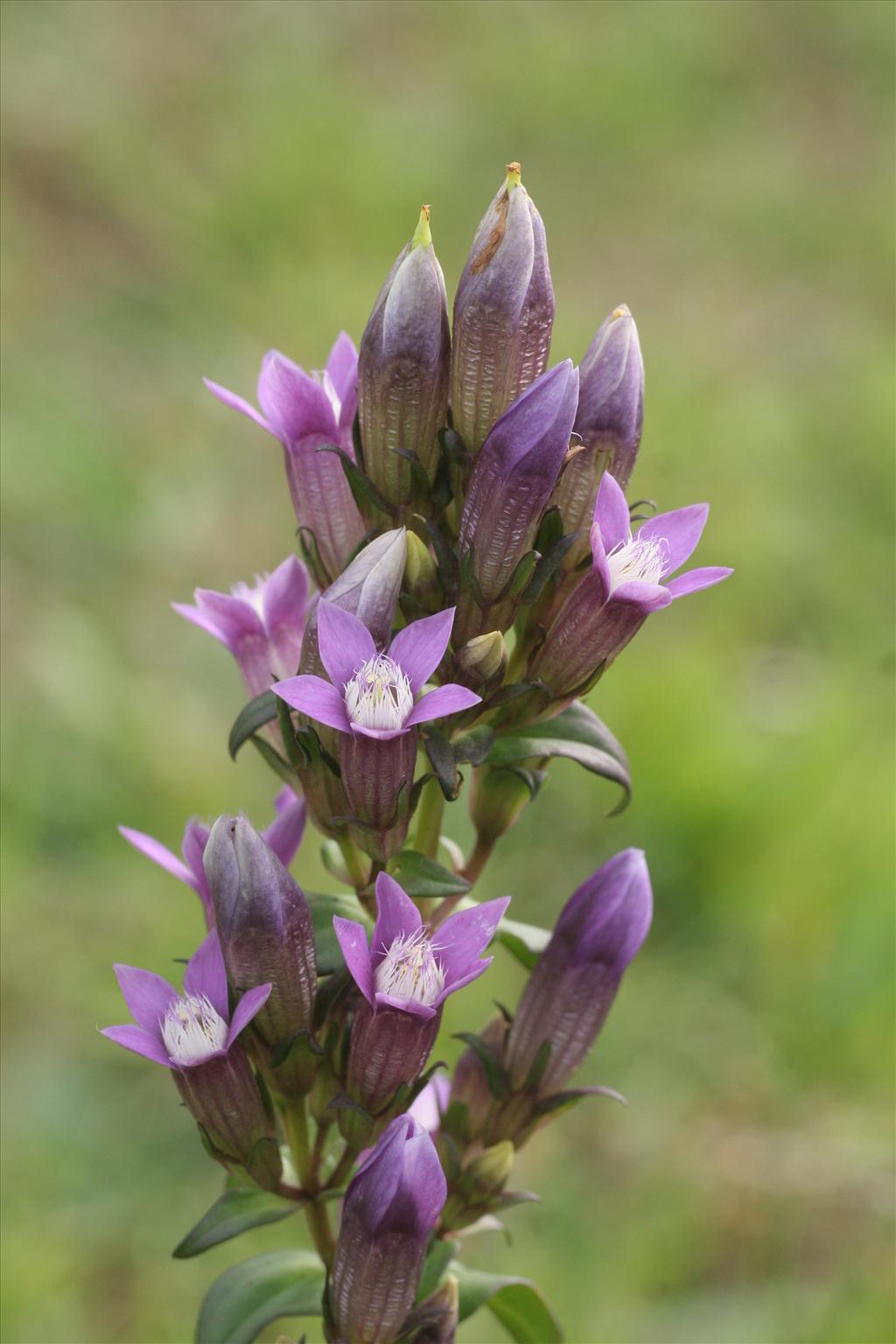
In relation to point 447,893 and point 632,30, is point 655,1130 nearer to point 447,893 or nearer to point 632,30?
point 447,893

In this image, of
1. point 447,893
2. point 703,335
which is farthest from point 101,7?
point 447,893

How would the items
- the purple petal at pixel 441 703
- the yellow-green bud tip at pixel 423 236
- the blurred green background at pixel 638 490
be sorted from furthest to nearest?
the blurred green background at pixel 638 490 < the yellow-green bud tip at pixel 423 236 < the purple petal at pixel 441 703

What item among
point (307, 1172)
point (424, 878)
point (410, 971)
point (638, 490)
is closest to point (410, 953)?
point (410, 971)

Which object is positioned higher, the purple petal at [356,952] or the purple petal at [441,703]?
the purple petal at [441,703]

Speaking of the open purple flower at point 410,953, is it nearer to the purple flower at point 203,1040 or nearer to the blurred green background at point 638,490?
the purple flower at point 203,1040

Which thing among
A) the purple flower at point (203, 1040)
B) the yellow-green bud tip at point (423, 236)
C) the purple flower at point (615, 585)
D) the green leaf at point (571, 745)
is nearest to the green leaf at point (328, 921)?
the purple flower at point (203, 1040)

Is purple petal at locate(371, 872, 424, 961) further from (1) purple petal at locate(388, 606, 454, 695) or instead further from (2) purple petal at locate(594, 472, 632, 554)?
(2) purple petal at locate(594, 472, 632, 554)

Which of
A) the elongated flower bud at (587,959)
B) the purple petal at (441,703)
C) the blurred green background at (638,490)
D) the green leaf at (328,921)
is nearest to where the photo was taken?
the purple petal at (441,703)

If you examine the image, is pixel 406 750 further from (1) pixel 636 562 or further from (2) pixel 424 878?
(1) pixel 636 562
